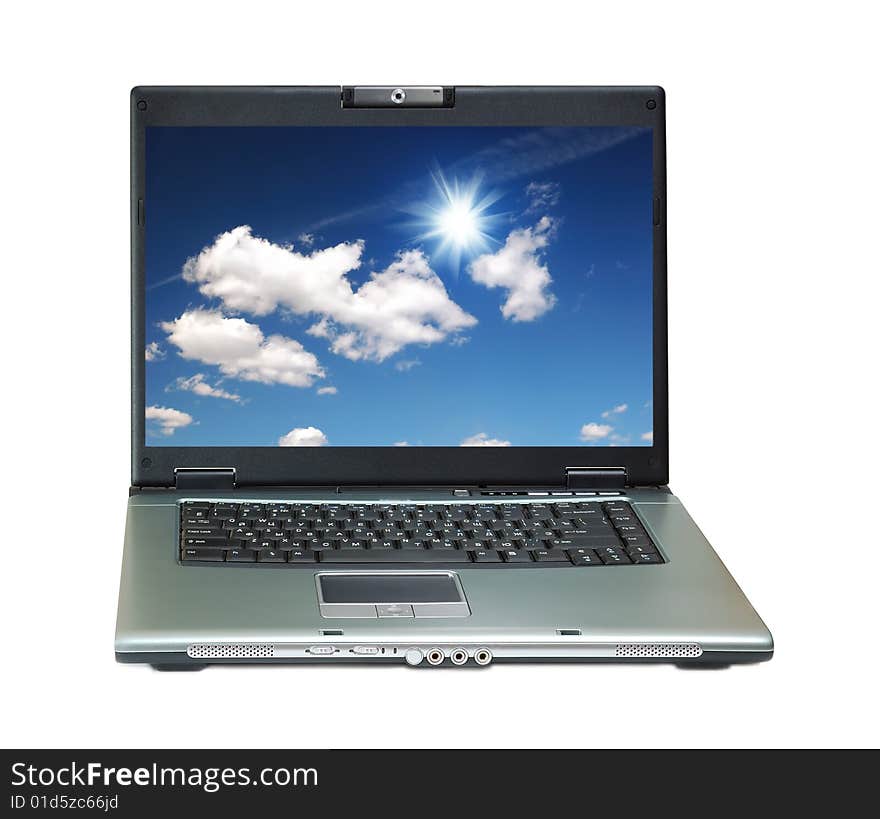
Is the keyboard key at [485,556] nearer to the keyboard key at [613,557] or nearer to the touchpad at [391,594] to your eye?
the touchpad at [391,594]

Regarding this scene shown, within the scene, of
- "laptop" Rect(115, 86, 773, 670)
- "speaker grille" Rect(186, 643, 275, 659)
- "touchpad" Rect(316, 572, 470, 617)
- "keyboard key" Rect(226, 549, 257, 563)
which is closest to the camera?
"speaker grille" Rect(186, 643, 275, 659)

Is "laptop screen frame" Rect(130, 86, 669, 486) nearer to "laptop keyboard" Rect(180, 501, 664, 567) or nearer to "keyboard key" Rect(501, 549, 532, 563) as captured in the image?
"laptop keyboard" Rect(180, 501, 664, 567)

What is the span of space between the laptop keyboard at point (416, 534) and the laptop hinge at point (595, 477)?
127 millimetres

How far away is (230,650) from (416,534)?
570 mm

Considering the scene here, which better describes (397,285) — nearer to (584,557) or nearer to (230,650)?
(584,557)

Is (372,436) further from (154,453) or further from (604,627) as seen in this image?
(604,627)

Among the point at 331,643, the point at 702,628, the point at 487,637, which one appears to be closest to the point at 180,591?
the point at 331,643

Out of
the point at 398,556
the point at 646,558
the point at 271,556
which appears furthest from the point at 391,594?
the point at 646,558

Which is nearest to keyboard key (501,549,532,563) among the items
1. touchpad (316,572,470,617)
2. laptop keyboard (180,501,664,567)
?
laptop keyboard (180,501,664,567)

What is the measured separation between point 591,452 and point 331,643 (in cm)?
100

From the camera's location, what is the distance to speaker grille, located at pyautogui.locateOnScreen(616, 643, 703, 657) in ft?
7.32

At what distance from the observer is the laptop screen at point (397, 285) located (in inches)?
118

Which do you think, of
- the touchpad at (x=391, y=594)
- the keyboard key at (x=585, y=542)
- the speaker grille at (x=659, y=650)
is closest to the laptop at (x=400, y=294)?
the keyboard key at (x=585, y=542)

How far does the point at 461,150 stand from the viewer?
3014mm
